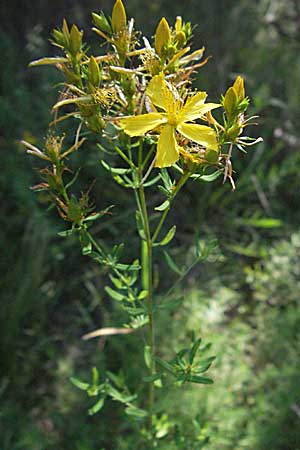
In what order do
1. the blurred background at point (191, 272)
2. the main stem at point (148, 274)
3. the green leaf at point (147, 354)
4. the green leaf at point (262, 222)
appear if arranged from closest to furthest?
1. the main stem at point (148, 274)
2. the green leaf at point (147, 354)
3. the blurred background at point (191, 272)
4. the green leaf at point (262, 222)

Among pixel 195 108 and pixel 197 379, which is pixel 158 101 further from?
pixel 197 379

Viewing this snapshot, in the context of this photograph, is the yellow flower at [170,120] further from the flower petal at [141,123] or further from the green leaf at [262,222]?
the green leaf at [262,222]

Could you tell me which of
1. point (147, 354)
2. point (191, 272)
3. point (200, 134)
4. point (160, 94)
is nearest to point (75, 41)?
point (160, 94)

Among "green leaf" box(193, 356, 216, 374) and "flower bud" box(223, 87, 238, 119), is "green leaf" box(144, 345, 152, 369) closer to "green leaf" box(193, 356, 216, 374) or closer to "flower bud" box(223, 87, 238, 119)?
"green leaf" box(193, 356, 216, 374)

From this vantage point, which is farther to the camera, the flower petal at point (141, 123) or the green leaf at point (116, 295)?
the green leaf at point (116, 295)

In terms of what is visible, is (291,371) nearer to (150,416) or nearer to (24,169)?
(150,416)

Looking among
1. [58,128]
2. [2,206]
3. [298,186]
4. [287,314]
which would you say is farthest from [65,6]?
[287,314]

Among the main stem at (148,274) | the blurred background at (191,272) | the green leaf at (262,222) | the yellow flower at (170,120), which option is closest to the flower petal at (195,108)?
the yellow flower at (170,120)

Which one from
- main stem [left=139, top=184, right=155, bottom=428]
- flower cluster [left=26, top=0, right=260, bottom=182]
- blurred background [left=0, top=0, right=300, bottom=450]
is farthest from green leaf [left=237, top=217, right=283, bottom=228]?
flower cluster [left=26, top=0, right=260, bottom=182]
